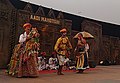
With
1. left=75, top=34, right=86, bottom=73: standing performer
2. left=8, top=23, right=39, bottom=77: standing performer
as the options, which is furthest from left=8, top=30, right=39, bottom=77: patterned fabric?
left=75, top=34, right=86, bottom=73: standing performer

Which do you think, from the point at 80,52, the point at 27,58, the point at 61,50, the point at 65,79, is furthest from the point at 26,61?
the point at 80,52

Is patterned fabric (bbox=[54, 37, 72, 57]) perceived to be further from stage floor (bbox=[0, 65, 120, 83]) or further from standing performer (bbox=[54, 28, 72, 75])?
stage floor (bbox=[0, 65, 120, 83])

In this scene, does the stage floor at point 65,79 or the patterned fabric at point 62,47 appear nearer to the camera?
the stage floor at point 65,79

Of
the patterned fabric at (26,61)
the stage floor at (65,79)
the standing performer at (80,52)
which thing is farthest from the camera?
the standing performer at (80,52)

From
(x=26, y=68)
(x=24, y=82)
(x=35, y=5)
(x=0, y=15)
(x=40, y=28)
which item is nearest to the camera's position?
(x=24, y=82)

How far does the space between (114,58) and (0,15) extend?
11384 mm

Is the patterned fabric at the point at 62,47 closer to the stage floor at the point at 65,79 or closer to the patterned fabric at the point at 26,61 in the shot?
the stage floor at the point at 65,79

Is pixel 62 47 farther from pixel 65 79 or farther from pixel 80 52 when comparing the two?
pixel 65 79


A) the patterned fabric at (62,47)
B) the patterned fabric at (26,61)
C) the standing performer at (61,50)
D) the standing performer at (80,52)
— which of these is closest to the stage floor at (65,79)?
the patterned fabric at (26,61)

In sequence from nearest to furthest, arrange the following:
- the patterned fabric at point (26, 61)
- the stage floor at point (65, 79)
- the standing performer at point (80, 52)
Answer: the stage floor at point (65, 79), the patterned fabric at point (26, 61), the standing performer at point (80, 52)

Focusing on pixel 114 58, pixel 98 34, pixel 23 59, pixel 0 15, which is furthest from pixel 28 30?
pixel 114 58

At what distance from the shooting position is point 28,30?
8.09m

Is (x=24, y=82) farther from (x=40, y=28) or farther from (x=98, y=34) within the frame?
(x=98, y=34)

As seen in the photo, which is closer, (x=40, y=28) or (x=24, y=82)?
(x=24, y=82)
